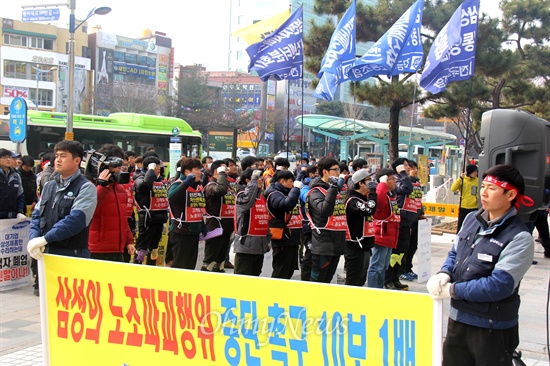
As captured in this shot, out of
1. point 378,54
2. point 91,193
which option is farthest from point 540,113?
point 91,193

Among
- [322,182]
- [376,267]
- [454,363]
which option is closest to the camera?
[454,363]

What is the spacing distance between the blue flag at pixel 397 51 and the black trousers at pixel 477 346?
9.88 metres

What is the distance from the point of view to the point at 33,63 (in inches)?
2589

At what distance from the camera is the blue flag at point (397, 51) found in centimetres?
1295

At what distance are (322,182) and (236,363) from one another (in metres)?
3.70

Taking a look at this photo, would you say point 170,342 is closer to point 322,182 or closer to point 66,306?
point 66,306

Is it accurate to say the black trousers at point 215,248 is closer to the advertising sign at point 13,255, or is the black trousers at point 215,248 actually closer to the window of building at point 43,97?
the advertising sign at point 13,255

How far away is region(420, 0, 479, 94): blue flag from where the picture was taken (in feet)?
32.4

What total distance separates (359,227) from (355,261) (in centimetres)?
44

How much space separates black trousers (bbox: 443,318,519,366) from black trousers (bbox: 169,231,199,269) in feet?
16.2

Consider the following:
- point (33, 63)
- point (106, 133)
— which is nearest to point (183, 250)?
point (106, 133)

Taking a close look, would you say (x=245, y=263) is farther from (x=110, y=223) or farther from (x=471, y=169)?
(x=471, y=169)

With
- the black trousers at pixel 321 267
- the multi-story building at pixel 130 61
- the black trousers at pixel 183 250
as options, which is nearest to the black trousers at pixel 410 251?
the black trousers at pixel 321 267

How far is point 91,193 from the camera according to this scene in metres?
5.23
